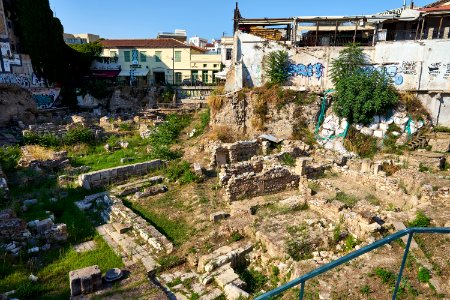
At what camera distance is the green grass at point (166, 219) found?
32.6ft

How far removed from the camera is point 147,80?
40.8m

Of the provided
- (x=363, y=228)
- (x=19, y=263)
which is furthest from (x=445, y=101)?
(x=19, y=263)

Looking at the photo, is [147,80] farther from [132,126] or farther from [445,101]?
[445,101]

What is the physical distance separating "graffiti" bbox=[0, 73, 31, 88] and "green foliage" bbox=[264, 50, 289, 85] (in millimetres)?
24536

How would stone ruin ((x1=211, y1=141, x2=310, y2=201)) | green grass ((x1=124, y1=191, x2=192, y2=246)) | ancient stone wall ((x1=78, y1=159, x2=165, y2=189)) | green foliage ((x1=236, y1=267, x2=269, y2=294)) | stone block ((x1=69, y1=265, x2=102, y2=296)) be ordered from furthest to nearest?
ancient stone wall ((x1=78, y1=159, x2=165, y2=189)) < stone ruin ((x1=211, y1=141, x2=310, y2=201)) < green grass ((x1=124, y1=191, x2=192, y2=246)) < green foliage ((x1=236, y1=267, x2=269, y2=294)) < stone block ((x1=69, y1=265, x2=102, y2=296))

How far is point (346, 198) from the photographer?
12016 mm

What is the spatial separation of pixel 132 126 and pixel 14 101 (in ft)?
40.0

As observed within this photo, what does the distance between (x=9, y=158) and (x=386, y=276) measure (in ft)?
58.0

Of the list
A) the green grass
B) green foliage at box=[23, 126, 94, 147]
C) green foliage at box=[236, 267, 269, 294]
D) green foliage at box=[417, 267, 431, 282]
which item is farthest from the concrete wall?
green foliage at box=[236, 267, 269, 294]

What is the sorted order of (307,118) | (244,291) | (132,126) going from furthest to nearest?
(132,126)
(307,118)
(244,291)

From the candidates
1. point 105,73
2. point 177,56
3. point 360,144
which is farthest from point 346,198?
point 105,73

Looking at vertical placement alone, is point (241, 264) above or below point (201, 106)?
below

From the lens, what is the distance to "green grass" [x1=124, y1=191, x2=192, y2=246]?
32.6ft

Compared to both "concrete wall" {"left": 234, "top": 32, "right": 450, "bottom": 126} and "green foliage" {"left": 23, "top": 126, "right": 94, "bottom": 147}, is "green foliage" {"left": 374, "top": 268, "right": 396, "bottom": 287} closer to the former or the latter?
"concrete wall" {"left": 234, "top": 32, "right": 450, "bottom": 126}
